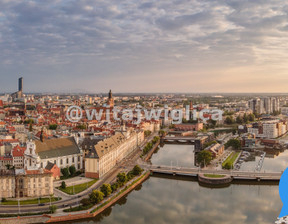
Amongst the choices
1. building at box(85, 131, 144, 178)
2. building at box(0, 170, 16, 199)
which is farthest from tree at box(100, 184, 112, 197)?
building at box(0, 170, 16, 199)

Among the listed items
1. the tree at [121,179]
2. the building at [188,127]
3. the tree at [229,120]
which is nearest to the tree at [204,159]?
the tree at [121,179]

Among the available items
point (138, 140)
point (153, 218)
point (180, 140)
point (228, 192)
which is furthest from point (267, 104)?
point (153, 218)

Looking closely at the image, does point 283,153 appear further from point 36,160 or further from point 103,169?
point 36,160

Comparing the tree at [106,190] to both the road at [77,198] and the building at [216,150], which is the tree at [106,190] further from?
the building at [216,150]

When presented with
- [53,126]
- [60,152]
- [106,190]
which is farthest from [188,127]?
[106,190]

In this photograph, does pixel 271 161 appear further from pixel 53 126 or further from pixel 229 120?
pixel 229 120

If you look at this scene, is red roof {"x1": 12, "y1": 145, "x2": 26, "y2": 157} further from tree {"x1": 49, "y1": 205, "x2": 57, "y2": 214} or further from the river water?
the river water
